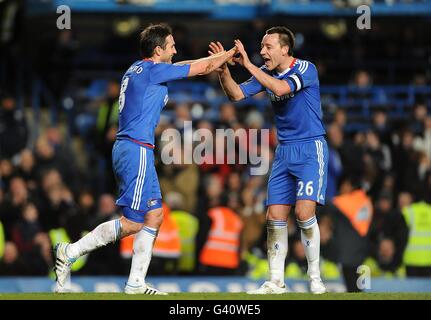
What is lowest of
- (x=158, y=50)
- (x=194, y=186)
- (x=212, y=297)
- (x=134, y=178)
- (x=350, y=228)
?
(x=212, y=297)

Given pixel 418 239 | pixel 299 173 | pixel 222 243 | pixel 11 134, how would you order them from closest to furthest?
pixel 299 173, pixel 222 243, pixel 418 239, pixel 11 134

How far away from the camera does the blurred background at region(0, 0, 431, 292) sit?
707 inches

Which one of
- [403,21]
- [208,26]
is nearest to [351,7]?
[403,21]

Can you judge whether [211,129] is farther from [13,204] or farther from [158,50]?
[158,50]

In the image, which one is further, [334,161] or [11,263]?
[334,161]

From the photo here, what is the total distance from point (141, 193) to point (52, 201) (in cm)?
783

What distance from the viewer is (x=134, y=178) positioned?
11516 millimetres

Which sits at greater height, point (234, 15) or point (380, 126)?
point (234, 15)

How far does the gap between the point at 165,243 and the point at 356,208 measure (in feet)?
9.24

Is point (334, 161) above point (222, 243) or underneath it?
above

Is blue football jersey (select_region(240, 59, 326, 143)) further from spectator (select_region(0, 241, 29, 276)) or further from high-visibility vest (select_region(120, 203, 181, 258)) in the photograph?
spectator (select_region(0, 241, 29, 276))

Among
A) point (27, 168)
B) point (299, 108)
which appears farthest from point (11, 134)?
point (299, 108)

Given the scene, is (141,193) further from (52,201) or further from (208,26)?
(208,26)

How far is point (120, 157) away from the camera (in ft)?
37.9
